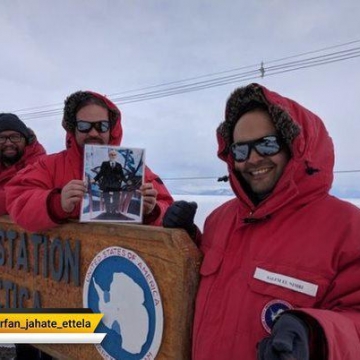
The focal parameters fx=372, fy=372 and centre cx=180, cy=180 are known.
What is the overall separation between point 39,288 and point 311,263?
166cm

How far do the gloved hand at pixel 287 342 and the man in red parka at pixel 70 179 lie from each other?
98cm

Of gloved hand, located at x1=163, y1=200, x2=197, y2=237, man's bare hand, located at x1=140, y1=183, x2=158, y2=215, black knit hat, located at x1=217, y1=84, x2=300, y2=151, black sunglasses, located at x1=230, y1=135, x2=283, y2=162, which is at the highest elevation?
black knit hat, located at x1=217, y1=84, x2=300, y2=151

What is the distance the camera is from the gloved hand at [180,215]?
1.61 metres

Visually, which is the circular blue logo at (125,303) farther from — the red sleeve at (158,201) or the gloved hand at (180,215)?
the red sleeve at (158,201)

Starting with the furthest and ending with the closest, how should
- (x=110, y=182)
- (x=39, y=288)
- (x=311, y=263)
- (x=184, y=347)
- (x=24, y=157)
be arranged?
(x=24, y=157) < (x=39, y=288) < (x=110, y=182) < (x=184, y=347) < (x=311, y=263)

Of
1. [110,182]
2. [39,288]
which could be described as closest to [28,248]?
[39,288]

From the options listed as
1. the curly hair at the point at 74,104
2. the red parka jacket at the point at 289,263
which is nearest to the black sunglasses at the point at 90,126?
the curly hair at the point at 74,104

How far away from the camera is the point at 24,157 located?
3.04 m

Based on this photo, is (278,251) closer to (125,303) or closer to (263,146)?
(263,146)

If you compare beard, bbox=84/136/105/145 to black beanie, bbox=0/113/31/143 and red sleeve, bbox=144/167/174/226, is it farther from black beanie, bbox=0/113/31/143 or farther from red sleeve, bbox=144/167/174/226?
black beanie, bbox=0/113/31/143

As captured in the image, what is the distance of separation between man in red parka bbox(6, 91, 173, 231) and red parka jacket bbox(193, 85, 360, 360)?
639mm

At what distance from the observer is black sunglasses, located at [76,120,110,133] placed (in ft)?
7.04

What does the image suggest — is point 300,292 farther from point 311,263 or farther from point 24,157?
point 24,157

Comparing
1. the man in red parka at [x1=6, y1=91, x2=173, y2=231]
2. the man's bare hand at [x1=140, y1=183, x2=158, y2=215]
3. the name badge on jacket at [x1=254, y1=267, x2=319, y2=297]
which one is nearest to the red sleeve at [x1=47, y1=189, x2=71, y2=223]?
the man in red parka at [x1=6, y1=91, x2=173, y2=231]
